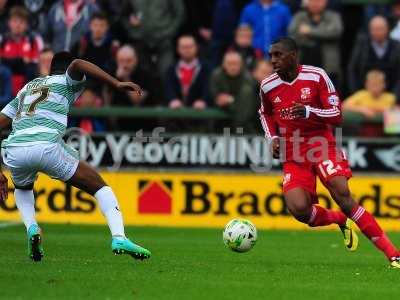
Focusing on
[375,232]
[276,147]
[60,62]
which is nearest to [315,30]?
[276,147]

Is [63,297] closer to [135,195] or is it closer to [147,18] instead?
[135,195]

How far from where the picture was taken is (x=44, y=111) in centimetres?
1073

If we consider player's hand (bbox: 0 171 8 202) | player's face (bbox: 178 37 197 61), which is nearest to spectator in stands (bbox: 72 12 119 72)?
player's face (bbox: 178 37 197 61)

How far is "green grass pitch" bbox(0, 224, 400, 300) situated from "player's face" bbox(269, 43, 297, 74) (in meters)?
1.99

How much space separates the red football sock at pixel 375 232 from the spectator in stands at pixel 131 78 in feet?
23.5

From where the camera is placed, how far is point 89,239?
14.5m

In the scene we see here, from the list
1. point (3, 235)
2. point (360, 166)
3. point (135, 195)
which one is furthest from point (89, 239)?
point (360, 166)

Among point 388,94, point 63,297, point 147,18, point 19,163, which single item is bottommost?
point 63,297

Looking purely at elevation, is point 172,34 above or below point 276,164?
above

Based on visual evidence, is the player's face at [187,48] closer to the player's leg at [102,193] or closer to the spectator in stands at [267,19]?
the spectator in stands at [267,19]

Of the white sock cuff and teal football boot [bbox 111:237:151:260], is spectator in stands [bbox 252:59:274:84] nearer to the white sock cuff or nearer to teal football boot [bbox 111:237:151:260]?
the white sock cuff

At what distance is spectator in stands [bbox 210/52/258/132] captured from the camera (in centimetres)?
1761

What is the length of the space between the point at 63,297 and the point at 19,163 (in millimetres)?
2369

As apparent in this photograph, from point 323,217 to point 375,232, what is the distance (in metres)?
1.03
